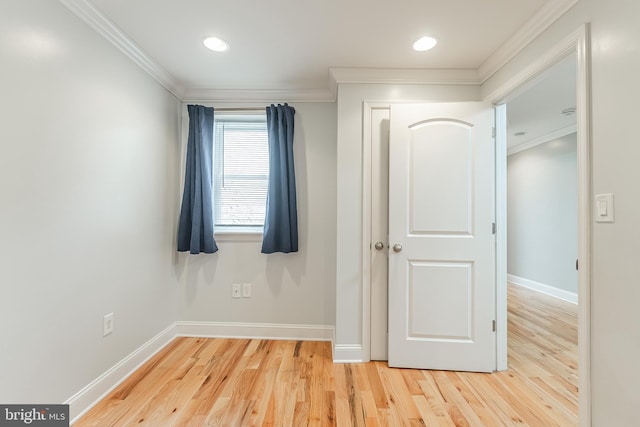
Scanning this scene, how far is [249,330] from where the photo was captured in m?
2.62

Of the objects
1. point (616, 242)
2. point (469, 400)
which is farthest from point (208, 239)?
point (616, 242)

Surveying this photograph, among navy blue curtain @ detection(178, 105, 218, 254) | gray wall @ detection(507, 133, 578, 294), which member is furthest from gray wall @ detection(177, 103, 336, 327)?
gray wall @ detection(507, 133, 578, 294)

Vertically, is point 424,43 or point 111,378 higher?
point 424,43

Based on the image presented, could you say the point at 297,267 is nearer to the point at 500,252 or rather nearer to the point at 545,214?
the point at 500,252

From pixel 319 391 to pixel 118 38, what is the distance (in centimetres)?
265

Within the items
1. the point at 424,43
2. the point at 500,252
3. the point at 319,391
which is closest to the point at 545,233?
the point at 500,252

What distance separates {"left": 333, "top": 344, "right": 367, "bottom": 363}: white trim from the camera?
7.18 ft

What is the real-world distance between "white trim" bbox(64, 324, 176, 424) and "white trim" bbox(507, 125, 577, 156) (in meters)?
5.58

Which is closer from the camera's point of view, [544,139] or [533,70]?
[533,70]

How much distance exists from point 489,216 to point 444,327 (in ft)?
2.94

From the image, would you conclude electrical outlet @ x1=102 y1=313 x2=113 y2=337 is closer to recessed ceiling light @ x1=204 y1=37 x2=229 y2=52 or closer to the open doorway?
recessed ceiling light @ x1=204 y1=37 x2=229 y2=52

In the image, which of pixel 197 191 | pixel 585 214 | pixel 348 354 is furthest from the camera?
pixel 197 191

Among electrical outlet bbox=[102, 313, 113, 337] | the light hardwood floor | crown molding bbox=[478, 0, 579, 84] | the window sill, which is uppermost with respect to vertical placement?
crown molding bbox=[478, 0, 579, 84]

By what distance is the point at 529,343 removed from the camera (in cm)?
257
